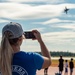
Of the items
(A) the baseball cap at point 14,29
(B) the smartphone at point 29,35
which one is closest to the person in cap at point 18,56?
(A) the baseball cap at point 14,29

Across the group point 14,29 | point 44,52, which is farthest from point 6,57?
point 44,52

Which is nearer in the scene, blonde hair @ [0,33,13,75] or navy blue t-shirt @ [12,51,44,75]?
blonde hair @ [0,33,13,75]

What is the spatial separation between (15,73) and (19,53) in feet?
0.80

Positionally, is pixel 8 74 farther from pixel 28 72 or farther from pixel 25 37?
pixel 25 37

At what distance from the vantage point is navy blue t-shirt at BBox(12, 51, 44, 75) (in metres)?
4.15

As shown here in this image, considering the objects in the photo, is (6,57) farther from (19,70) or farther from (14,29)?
(14,29)

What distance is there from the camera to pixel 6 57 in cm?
397

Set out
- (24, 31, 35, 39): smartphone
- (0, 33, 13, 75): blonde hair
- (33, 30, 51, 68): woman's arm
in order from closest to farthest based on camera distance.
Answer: (0, 33, 13, 75): blonde hair, (33, 30, 51, 68): woman's arm, (24, 31, 35, 39): smartphone

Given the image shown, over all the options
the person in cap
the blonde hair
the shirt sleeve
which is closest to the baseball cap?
the person in cap

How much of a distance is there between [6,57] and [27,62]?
0.31 meters

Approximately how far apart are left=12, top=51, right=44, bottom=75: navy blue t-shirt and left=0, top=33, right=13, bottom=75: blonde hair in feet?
0.43

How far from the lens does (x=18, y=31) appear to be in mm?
4191

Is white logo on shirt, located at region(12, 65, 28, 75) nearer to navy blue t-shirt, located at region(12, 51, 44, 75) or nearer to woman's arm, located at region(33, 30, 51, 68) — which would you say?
navy blue t-shirt, located at region(12, 51, 44, 75)

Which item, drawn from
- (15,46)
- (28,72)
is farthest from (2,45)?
(28,72)
